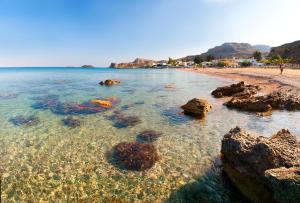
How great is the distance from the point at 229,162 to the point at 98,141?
24.1ft

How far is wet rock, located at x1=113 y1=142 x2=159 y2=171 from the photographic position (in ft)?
28.3

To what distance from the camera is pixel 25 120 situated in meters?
16.0

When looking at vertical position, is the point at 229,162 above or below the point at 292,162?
below

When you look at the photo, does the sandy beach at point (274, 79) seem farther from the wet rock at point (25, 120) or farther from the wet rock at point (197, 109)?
the wet rock at point (25, 120)

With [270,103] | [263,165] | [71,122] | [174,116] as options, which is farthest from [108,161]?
[270,103]

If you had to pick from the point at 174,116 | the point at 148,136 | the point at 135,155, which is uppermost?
the point at 135,155

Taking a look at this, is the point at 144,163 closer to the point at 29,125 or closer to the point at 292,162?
the point at 292,162

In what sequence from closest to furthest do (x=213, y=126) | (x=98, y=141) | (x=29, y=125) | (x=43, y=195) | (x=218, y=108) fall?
(x=43, y=195)
(x=98, y=141)
(x=213, y=126)
(x=29, y=125)
(x=218, y=108)

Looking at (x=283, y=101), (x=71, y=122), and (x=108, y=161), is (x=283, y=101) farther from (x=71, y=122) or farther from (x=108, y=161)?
(x=71, y=122)

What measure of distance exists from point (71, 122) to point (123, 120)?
405 cm

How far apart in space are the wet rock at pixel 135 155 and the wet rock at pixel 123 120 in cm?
354

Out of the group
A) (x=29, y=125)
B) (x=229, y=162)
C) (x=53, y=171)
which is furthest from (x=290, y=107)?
(x=29, y=125)

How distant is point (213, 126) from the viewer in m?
13.6

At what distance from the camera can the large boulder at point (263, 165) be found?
4625 millimetres
